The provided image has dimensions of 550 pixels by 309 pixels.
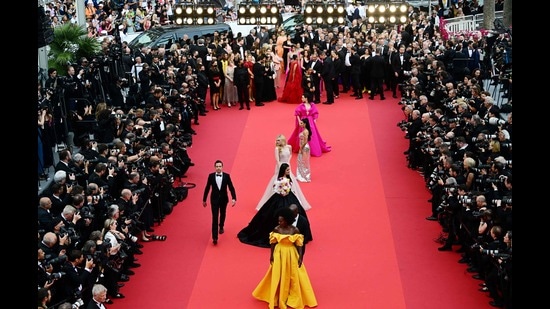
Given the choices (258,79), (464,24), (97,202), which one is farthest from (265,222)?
(464,24)

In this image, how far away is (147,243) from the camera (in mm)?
17219

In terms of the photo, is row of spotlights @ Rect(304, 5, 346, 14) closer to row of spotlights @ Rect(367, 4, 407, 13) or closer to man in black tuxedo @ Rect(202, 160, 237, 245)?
row of spotlights @ Rect(367, 4, 407, 13)

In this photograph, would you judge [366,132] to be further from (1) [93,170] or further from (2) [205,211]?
(1) [93,170]

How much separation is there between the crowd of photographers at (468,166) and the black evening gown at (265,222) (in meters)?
2.63

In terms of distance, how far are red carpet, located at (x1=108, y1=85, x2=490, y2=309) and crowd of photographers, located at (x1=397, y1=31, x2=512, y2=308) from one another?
389 millimetres

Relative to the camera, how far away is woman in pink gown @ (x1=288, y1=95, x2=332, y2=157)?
22.0 meters

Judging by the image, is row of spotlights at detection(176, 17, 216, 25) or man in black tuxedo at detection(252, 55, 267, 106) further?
row of spotlights at detection(176, 17, 216, 25)

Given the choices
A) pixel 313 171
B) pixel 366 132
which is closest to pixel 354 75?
pixel 366 132

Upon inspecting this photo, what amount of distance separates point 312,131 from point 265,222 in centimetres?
573

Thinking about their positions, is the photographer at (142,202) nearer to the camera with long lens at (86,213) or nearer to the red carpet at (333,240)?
the red carpet at (333,240)

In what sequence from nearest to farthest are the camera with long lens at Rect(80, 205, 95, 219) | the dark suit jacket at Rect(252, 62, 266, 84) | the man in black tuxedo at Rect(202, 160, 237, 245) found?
the camera with long lens at Rect(80, 205, 95, 219) < the man in black tuxedo at Rect(202, 160, 237, 245) < the dark suit jacket at Rect(252, 62, 266, 84)

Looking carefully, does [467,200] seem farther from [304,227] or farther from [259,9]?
[259,9]

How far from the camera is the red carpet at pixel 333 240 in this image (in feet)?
48.8

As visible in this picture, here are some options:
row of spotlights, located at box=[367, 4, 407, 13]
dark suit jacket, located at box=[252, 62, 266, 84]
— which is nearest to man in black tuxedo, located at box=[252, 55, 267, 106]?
dark suit jacket, located at box=[252, 62, 266, 84]
